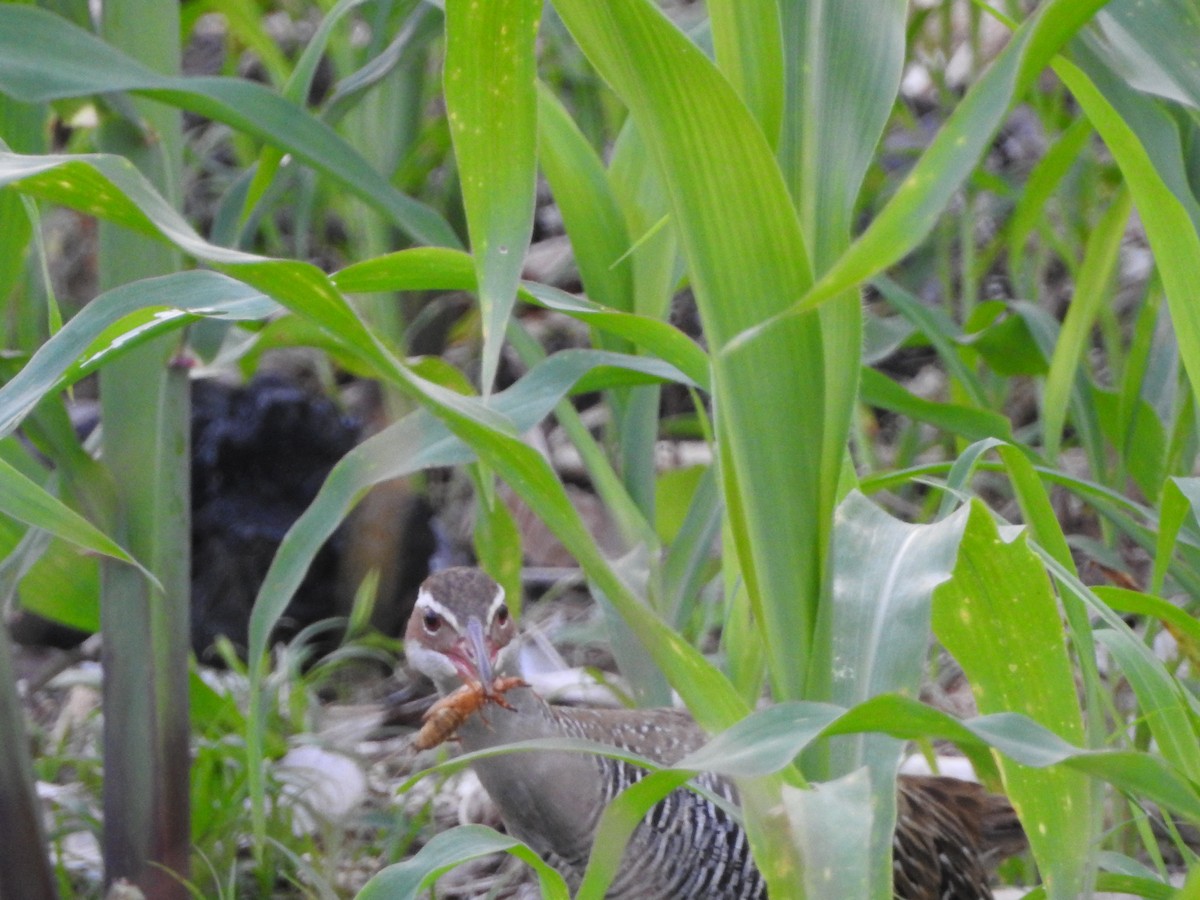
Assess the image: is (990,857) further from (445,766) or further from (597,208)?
(445,766)

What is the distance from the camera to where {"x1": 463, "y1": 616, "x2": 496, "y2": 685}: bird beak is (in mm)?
2006

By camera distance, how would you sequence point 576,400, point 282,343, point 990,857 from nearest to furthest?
point 282,343 < point 990,857 < point 576,400

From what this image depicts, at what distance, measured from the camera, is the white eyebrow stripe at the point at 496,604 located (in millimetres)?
2059

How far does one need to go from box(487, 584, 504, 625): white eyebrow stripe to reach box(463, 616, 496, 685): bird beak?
0.07ft

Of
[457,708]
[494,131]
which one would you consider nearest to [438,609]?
[457,708]

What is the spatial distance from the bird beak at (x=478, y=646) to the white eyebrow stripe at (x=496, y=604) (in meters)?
0.02

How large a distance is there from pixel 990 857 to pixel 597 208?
1224 mm

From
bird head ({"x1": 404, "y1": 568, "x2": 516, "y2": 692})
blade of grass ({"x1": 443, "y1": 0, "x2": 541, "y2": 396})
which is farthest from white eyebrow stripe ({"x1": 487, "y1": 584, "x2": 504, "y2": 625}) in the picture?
blade of grass ({"x1": 443, "y1": 0, "x2": 541, "y2": 396})

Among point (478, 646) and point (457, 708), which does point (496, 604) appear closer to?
point (478, 646)

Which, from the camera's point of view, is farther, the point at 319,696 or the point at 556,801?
the point at 319,696

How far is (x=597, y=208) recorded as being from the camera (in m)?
1.98

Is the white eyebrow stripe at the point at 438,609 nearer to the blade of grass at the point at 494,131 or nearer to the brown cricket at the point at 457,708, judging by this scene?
the brown cricket at the point at 457,708

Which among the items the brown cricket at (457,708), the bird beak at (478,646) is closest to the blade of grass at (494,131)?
the brown cricket at (457,708)

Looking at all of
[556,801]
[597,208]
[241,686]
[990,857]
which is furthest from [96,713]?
[990,857]
